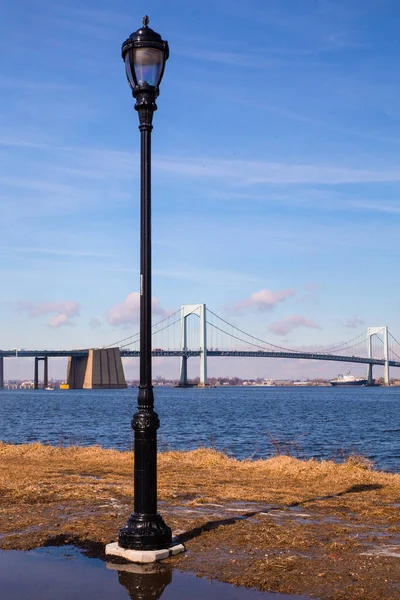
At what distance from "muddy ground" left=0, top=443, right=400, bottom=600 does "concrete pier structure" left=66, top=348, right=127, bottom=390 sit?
441 feet

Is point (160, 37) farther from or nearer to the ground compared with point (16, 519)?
farther from the ground

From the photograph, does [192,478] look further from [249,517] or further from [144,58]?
[144,58]

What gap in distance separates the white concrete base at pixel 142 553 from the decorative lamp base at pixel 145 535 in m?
0.07

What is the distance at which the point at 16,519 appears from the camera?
848 cm

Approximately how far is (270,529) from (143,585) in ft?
7.41

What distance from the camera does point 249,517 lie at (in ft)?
28.4

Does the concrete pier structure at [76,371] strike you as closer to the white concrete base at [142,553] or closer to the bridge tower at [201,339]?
the bridge tower at [201,339]

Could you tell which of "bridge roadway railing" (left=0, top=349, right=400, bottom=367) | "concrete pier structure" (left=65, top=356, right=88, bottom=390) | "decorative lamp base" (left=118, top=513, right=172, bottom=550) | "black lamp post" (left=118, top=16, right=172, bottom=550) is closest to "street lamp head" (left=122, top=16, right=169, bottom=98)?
"black lamp post" (left=118, top=16, right=172, bottom=550)

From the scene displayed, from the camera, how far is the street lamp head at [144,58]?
7449 mm

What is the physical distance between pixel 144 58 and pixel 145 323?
9.14 ft

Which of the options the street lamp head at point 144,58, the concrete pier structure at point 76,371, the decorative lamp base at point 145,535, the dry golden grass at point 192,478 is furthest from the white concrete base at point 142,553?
the concrete pier structure at point 76,371

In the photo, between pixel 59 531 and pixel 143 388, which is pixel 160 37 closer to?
pixel 143 388

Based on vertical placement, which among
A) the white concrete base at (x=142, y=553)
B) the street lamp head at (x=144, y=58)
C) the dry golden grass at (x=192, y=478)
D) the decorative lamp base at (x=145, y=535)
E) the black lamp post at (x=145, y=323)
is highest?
the street lamp head at (x=144, y=58)

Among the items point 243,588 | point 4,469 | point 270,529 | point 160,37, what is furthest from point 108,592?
point 4,469
